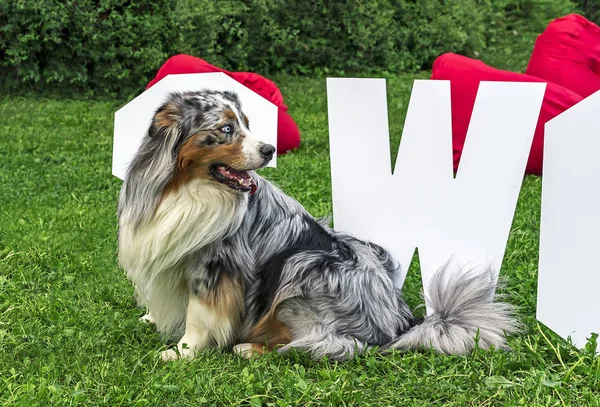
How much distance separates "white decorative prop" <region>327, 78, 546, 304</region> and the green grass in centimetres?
42

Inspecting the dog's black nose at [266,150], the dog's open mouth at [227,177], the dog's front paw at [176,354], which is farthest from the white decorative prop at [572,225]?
the dog's front paw at [176,354]

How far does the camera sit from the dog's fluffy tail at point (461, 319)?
138 inches

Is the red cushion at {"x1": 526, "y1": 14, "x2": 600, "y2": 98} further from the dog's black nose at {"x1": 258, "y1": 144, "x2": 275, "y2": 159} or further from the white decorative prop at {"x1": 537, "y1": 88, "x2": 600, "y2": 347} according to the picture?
the dog's black nose at {"x1": 258, "y1": 144, "x2": 275, "y2": 159}

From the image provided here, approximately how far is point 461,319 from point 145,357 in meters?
1.50

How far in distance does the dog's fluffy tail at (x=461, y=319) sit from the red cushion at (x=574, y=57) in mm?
3501

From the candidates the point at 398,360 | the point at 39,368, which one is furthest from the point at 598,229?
the point at 39,368

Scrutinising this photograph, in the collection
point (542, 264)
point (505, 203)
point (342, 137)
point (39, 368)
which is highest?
point (342, 137)

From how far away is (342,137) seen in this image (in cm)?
416

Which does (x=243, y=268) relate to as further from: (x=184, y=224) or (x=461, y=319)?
(x=461, y=319)

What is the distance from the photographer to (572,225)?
3566mm

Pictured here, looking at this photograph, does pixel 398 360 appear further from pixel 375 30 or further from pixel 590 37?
pixel 375 30

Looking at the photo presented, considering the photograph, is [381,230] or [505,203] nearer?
[505,203]

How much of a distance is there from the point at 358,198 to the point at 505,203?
79 centimetres

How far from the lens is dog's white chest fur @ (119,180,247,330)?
3.40 m
